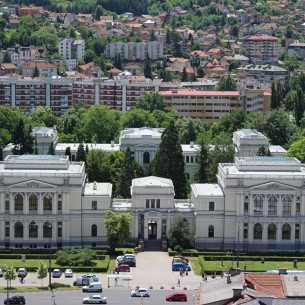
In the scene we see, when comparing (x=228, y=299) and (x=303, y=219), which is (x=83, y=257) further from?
(x=228, y=299)

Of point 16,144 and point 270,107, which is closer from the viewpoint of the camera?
point 16,144

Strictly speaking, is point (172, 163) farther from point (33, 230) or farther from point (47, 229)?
point (33, 230)

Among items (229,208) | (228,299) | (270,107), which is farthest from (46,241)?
(270,107)

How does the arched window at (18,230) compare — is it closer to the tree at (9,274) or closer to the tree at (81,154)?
the tree at (9,274)

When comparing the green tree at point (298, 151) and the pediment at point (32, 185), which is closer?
the pediment at point (32, 185)

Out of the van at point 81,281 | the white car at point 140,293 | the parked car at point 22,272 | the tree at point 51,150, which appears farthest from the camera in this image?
the tree at point 51,150

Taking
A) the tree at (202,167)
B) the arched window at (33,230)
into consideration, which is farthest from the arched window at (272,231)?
the arched window at (33,230)

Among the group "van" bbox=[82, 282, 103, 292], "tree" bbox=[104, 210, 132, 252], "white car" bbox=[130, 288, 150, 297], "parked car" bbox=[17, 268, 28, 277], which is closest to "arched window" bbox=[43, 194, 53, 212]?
"tree" bbox=[104, 210, 132, 252]

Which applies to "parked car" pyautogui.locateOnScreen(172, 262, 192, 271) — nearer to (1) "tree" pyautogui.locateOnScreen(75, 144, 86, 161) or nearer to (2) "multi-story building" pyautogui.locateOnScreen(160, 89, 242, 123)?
(1) "tree" pyautogui.locateOnScreen(75, 144, 86, 161)
